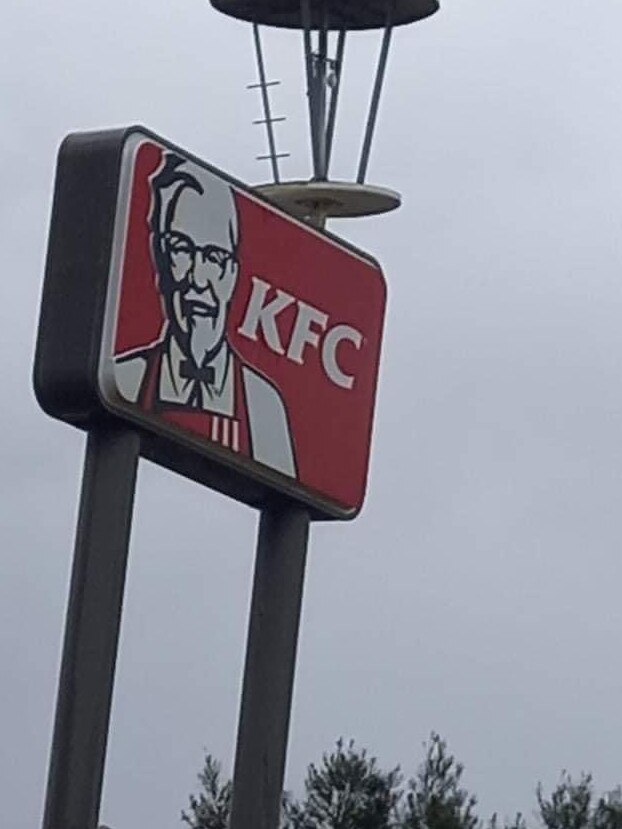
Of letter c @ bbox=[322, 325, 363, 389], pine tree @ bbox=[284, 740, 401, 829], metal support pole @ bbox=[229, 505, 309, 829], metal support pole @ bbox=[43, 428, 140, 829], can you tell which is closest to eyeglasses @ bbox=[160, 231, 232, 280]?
metal support pole @ bbox=[43, 428, 140, 829]

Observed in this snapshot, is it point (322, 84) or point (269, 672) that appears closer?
point (269, 672)

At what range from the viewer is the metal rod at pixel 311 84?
35.6 ft

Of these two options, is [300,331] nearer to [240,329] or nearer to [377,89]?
[240,329]

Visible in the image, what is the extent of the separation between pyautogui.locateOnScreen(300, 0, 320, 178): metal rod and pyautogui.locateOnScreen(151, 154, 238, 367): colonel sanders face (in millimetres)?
1266

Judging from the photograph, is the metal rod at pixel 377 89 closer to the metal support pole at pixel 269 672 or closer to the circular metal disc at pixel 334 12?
the circular metal disc at pixel 334 12

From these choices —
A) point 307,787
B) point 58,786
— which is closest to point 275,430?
point 58,786

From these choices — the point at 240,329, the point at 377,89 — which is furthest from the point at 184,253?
the point at 377,89

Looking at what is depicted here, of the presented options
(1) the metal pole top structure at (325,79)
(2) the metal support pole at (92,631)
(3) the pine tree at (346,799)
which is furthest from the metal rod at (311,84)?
(3) the pine tree at (346,799)

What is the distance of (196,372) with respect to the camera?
9.40m

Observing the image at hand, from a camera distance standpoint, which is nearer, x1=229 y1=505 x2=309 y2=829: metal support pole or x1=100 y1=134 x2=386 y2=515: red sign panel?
x1=100 y1=134 x2=386 y2=515: red sign panel

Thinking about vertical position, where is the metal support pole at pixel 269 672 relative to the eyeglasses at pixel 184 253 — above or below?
below

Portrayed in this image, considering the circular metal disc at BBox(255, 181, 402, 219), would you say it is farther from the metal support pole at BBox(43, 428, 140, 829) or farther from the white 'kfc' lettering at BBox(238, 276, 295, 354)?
the metal support pole at BBox(43, 428, 140, 829)

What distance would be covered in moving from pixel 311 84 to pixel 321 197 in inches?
25.3

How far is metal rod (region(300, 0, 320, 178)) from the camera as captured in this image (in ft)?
35.6
